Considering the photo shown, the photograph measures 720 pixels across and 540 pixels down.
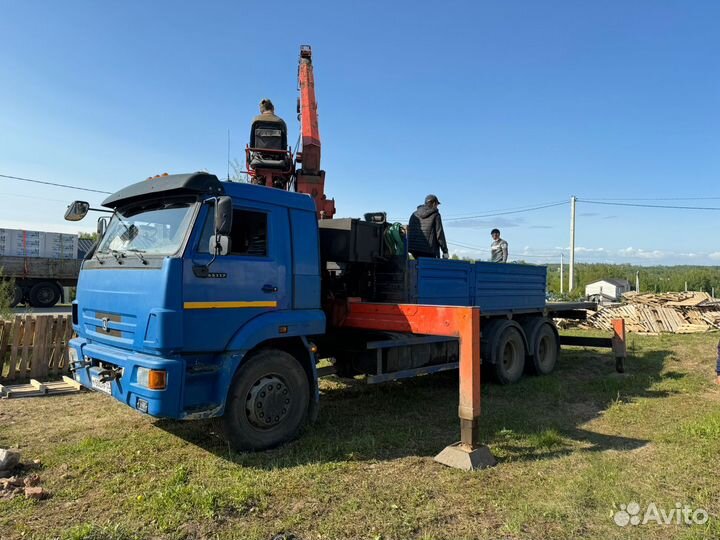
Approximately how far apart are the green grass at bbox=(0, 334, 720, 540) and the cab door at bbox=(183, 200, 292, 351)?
124 centimetres

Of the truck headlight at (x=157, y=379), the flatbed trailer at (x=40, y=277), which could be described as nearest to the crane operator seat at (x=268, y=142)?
the truck headlight at (x=157, y=379)

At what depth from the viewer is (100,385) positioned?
481cm

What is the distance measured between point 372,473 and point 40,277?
20.4 m

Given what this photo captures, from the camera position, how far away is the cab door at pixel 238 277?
173 inches

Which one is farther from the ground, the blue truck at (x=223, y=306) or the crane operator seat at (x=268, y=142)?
the crane operator seat at (x=268, y=142)

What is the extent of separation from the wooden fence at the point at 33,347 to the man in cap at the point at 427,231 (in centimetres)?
591

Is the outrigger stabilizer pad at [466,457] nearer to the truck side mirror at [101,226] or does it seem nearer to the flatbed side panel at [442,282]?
the flatbed side panel at [442,282]

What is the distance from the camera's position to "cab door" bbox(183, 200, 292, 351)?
4.39m

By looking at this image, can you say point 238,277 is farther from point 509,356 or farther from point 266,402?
point 509,356

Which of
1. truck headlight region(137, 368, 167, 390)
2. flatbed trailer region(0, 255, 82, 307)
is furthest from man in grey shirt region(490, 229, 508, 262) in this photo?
flatbed trailer region(0, 255, 82, 307)

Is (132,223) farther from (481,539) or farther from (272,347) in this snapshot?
(481,539)

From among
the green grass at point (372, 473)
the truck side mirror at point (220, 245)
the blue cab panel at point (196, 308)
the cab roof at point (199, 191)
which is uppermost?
the cab roof at point (199, 191)

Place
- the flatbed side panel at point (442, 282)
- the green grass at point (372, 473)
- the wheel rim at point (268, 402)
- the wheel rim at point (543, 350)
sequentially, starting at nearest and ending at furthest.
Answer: the green grass at point (372, 473)
the wheel rim at point (268, 402)
the flatbed side panel at point (442, 282)
the wheel rim at point (543, 350)

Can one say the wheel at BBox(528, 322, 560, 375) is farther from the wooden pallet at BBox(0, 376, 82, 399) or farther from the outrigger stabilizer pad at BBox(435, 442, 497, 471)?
the wooden pallet at BBox(0, 376, 82, 399)
